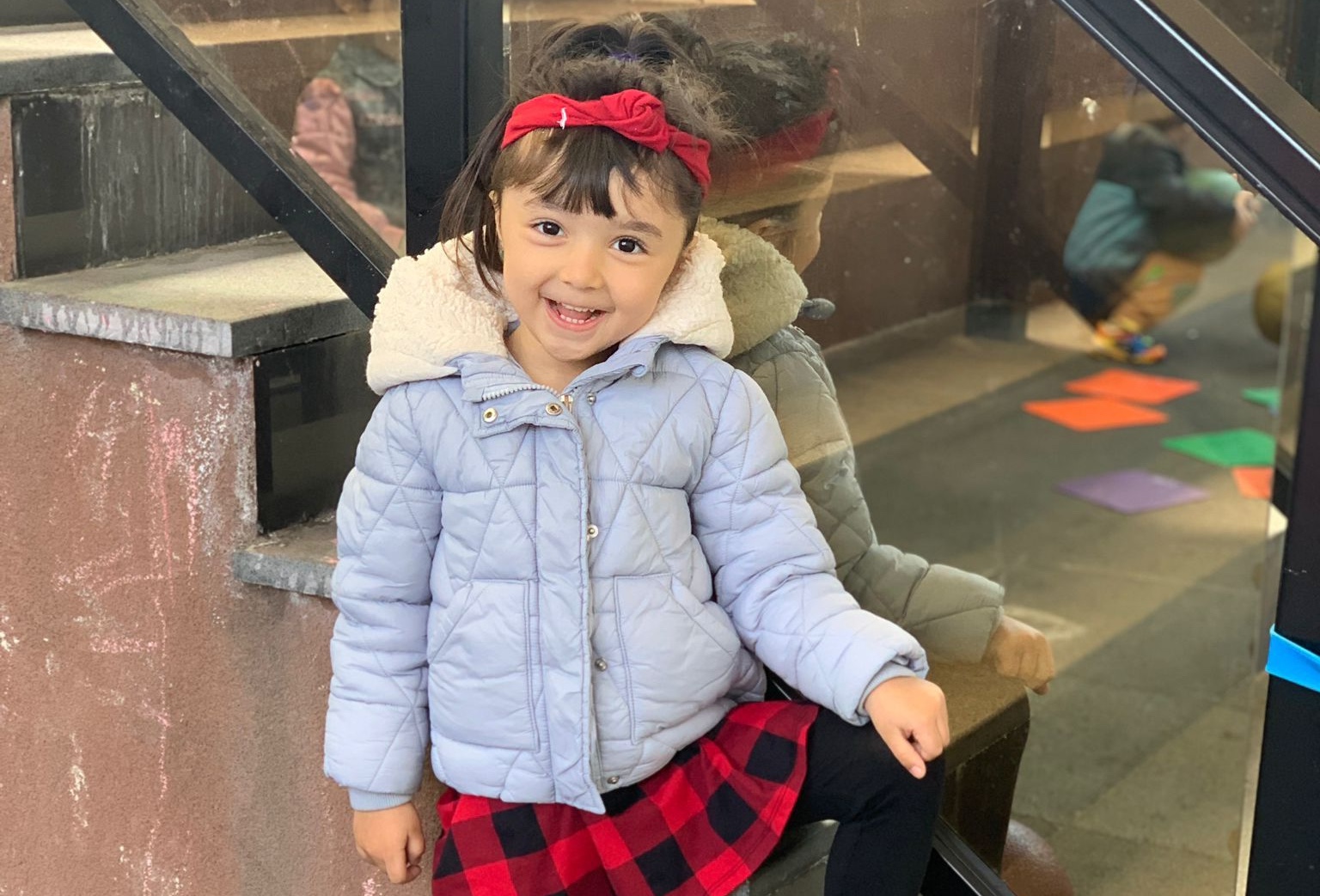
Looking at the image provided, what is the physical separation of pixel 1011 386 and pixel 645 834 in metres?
3.55

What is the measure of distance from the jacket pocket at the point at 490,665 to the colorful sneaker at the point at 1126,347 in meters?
4.45

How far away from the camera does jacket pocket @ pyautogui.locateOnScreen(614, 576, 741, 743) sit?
1471mm

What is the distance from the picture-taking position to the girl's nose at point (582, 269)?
142 cm

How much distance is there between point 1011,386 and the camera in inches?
191

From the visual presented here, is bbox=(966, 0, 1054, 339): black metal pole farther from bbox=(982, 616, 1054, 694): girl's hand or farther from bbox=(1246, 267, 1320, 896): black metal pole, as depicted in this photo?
bbox=(982, 616, 1054, 694): girl's hand

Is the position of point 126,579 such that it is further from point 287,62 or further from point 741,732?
point 741,732

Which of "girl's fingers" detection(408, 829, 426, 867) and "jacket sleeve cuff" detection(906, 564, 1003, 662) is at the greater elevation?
"jacket sleeve cuff" detection(906, 564, 1003, 662)

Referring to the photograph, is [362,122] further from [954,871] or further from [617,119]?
[954,871]

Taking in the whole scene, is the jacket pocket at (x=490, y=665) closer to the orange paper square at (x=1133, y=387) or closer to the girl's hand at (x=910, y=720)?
the girl's hand at (x=910, y=720)

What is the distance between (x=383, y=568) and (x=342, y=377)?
0.45 m

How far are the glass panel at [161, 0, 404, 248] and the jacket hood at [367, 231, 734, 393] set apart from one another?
0.33 meters

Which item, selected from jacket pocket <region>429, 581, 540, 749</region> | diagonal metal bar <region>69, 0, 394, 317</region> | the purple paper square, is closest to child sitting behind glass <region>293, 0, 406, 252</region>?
diagonal metal bar <region>69, 0, 394, 317</region>

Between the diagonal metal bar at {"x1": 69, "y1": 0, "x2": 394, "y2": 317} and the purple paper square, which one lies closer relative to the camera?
the diagonal metal bar at {"x1": 69, "y1": 0, "x2": 394, "y2": 317}

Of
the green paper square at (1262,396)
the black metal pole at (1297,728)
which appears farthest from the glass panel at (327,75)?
the green paper square at (1262,396)
